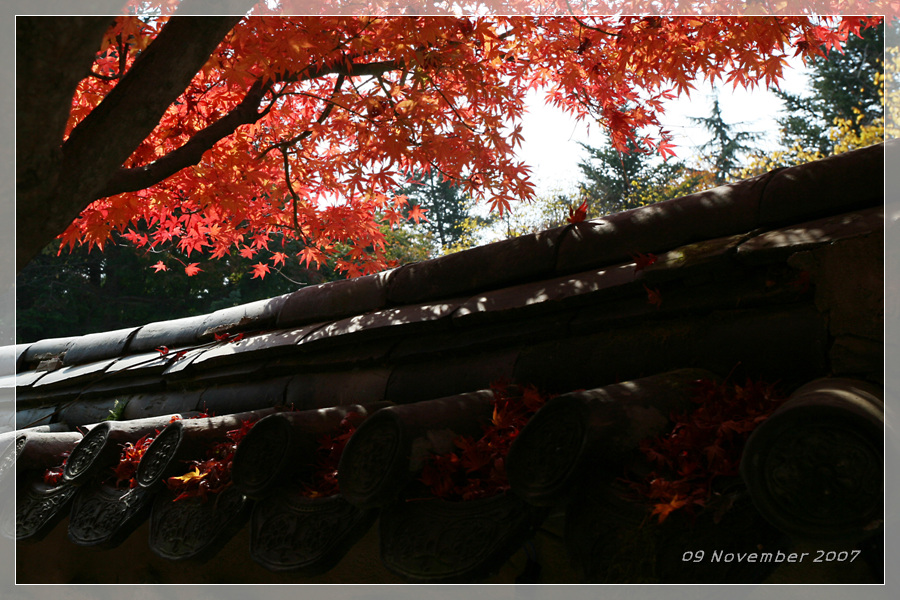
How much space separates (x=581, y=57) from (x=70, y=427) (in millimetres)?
3765

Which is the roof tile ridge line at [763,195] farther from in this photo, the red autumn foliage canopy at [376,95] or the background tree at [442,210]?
the background tree at [442,210]

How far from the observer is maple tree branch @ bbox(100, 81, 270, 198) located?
7.14 feet

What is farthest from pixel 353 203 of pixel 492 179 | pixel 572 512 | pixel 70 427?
pixel 572 512

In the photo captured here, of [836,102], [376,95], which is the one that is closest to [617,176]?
[836,102]

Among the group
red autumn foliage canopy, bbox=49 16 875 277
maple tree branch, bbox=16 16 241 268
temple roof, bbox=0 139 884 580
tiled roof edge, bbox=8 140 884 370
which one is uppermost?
red autumn foliage canopy, bbox=49 16 875 277

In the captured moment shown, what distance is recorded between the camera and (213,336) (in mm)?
3367

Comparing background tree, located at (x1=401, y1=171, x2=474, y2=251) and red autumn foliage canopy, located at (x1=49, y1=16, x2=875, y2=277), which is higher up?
background tree, located at (x1=401, y1=171, x2=474, y2=251)

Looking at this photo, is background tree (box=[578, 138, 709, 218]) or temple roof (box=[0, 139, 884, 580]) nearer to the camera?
temple roof (box=[0, 139, 884, 580])

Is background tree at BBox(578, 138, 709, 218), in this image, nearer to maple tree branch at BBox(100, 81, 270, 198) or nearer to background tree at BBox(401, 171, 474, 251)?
background tree at BBox(401, 171, 474, 251)

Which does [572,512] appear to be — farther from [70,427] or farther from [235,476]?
[70,427]

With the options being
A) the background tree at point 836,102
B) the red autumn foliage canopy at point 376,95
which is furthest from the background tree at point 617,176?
the red autumn foliage canopy at point 376,95

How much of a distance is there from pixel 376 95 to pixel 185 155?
57.3 inches

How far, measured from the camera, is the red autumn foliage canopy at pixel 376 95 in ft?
9.57

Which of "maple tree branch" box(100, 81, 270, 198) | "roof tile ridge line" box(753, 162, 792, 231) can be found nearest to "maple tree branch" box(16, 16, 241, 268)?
"maple tree branch" box(100, 81, 270, 198)
